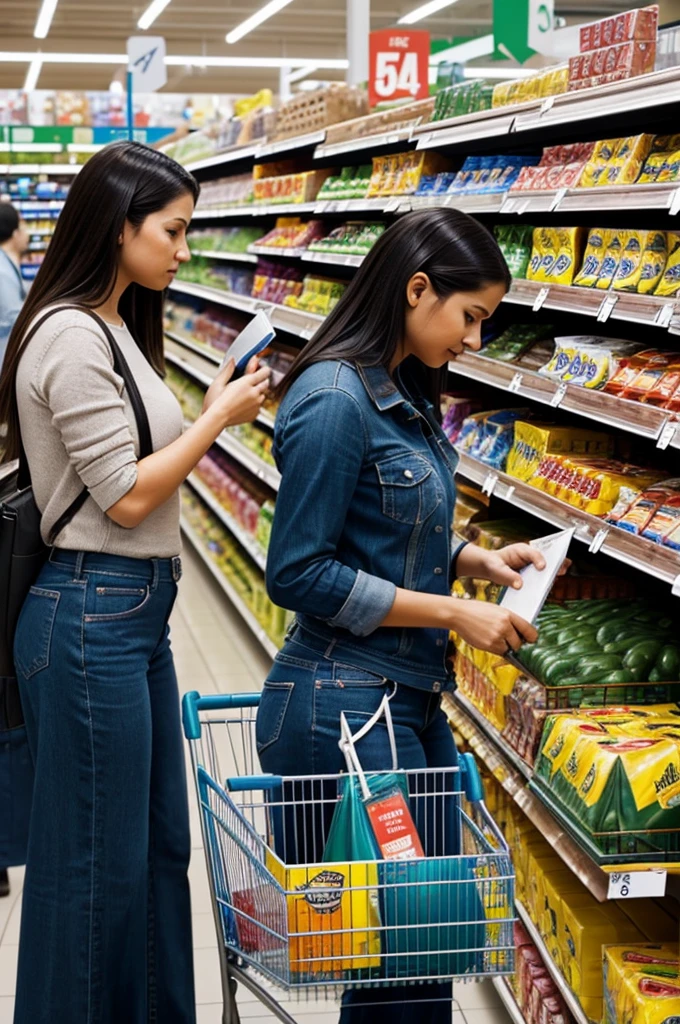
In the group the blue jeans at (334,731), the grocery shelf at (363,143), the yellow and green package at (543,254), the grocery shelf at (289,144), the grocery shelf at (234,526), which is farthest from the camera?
the grocery shelf at (234,526)

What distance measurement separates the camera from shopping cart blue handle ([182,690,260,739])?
219cm

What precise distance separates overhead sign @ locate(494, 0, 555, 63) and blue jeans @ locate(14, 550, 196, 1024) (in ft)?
17.0

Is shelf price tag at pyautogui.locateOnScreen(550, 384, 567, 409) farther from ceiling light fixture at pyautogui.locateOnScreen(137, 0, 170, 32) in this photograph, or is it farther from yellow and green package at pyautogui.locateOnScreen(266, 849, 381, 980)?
ceiling light fixture at pyautogui.locateOnScreen(137, 0, 170, 32)

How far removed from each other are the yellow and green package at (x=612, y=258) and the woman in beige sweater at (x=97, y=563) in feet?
2.89

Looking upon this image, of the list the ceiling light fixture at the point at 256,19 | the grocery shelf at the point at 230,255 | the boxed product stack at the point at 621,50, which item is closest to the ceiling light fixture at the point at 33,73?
the ceiling light fixture at the point at 256,19

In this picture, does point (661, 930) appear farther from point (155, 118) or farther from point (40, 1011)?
point (155, 118)

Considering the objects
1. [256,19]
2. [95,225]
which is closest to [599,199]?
[95,225]

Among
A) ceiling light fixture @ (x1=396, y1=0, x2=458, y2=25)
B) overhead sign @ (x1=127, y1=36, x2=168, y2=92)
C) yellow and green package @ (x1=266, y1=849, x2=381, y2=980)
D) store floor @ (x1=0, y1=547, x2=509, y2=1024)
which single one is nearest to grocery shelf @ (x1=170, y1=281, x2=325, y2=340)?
store floor @ (x1=0, y1=547, x2=509, y2=1024)

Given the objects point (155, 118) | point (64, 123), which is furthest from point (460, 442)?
point (155, 118)

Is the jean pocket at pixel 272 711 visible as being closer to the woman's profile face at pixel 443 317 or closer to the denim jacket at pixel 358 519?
the denim jacket at pixel 358 519

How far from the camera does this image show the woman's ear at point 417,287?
2018 millimetres

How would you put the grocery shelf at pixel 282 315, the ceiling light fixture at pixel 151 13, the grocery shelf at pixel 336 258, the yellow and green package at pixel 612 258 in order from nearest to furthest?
the yellow and green package at pixel 612 258, the grocery shelf at pixel 336 258, the grocery shelf at pixel 282 315, the ceiling light fixture at pixel 151 13

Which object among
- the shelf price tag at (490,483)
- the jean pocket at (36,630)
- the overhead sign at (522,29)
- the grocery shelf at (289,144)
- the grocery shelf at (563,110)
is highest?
the overhead sign at (522,29)

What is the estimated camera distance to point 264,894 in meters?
1.88
